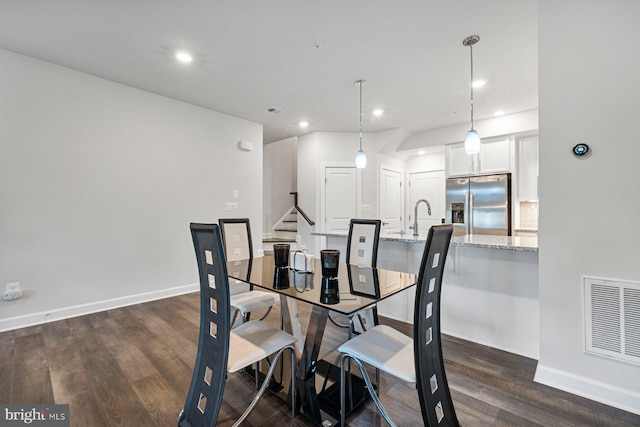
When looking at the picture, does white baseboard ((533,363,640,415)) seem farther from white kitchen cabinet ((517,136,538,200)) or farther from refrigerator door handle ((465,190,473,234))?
white kitchen cabinet ((517,136,538,200))

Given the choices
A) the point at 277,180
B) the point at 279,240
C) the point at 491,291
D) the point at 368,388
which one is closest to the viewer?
the point at 368,388

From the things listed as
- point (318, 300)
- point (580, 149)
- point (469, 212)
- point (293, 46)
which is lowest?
point (318, 300)

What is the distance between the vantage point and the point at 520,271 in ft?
7.28

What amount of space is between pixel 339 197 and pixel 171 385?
4.22 metres

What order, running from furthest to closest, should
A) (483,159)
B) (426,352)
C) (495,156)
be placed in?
(483,159) < (495,156) < (426,352)

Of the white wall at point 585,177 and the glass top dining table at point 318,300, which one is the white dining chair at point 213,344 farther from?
the white wall at point 585,177

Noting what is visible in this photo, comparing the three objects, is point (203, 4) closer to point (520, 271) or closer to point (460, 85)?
point (460, 85)

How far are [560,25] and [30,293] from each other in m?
5.05

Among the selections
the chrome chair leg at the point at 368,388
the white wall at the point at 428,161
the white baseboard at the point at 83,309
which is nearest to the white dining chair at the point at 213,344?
the chrome chair leg at the point at 368,388

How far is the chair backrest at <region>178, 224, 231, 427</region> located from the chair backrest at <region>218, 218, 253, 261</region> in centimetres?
120

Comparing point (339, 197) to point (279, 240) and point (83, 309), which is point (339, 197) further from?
point (83, 309)

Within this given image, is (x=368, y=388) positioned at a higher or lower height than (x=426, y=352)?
lower

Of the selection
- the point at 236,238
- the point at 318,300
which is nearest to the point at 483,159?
the point at 236,238

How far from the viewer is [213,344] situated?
50.8 inches
